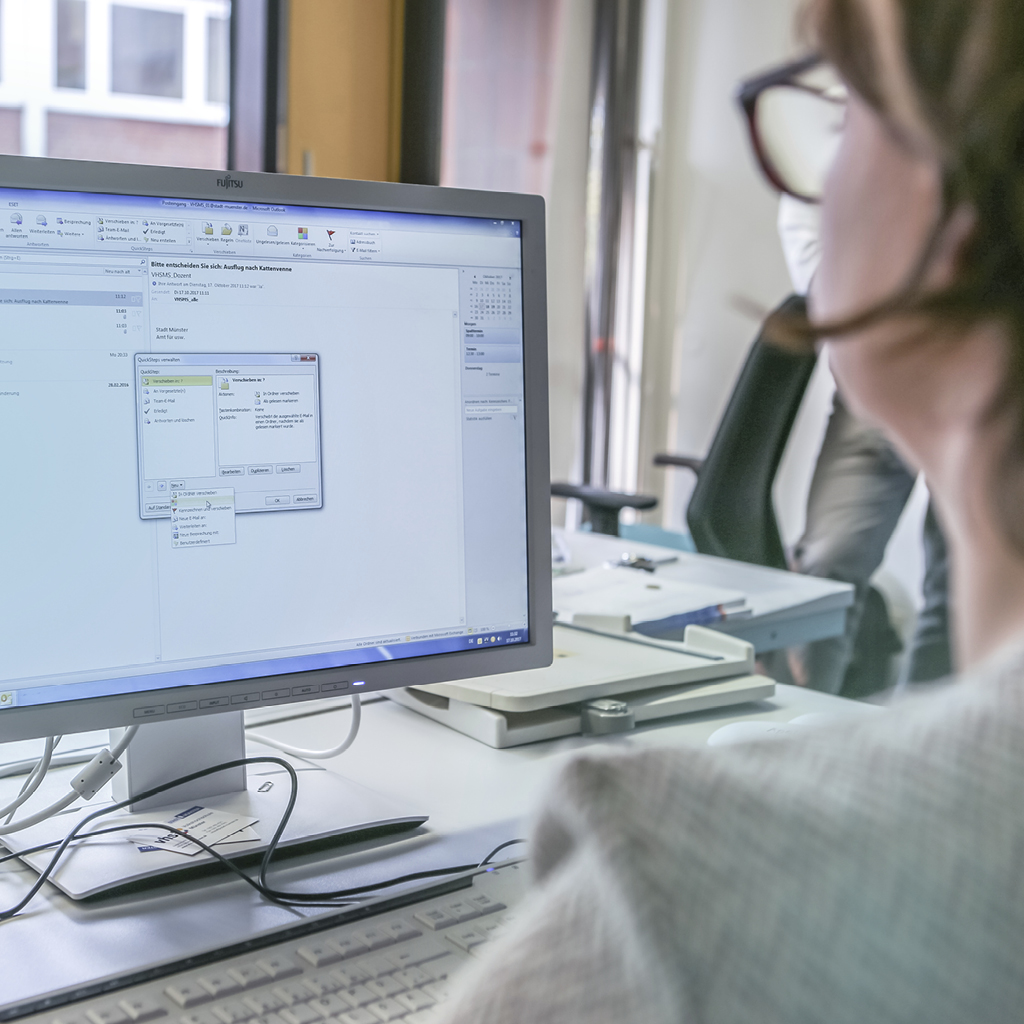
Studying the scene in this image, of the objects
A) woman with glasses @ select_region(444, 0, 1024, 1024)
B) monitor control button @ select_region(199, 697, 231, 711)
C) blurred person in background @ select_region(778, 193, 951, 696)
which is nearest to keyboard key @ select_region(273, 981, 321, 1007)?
monitor control button @ select_region(199, 697, 231, 711)

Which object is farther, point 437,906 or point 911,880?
point 437,906

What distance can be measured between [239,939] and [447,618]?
0.89ft

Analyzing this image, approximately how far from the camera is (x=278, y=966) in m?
0.60

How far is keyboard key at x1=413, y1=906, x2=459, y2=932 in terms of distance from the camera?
0.66 meters

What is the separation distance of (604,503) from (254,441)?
1.72m

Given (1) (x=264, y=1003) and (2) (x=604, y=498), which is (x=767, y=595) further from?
(1) (x=264, y=1003)

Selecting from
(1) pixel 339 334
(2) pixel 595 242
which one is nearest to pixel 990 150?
(1) pixel 339 334

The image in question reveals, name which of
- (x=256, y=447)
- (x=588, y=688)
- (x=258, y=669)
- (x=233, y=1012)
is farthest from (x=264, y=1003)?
(x=588, y=688)

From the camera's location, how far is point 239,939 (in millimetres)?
642

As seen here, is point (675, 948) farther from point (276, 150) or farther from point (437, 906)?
point (276, 150)

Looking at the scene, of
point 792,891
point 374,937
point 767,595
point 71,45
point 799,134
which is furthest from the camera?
point 71,45

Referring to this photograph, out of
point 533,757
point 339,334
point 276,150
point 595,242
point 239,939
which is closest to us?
point 239,939

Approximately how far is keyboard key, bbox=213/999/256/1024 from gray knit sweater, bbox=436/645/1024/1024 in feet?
1.05

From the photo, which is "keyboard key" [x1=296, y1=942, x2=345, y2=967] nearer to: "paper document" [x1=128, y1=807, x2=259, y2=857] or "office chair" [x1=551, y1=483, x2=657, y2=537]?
"paper document" [x1=128, y1=807, x2=259, y2=857]
